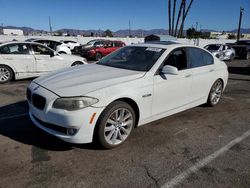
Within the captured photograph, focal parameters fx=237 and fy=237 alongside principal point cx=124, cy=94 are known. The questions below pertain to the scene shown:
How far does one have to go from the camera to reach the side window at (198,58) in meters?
4.71

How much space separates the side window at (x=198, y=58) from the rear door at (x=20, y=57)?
575 centimetres

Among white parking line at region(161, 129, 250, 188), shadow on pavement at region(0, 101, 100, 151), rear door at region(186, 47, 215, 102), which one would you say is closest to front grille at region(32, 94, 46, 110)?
shadow on pavement at region(0, 101, 100, 151)

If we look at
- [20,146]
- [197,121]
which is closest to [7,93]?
[20,146]

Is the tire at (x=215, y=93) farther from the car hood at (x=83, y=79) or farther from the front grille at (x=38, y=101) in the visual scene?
the front grille at (x=38, y=101)

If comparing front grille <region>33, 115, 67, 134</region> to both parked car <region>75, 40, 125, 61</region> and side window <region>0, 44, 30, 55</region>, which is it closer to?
side window <region>0, 44, 30, 55</region>

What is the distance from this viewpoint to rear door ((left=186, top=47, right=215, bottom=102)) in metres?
4.70

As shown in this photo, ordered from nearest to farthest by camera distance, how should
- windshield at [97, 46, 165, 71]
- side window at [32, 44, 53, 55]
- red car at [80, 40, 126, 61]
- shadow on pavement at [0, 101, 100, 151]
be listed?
shadow on pavement at [0, 101, 100, 151]
windshield at [97, 46, 165, 71]
side window at [32, 44, 53, 55]
red car at [80, 40, 126, 61]

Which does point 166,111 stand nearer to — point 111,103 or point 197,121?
point 197,121

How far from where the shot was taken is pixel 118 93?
131 inches

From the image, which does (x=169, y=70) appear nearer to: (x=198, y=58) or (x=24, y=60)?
(x=198, y=58)

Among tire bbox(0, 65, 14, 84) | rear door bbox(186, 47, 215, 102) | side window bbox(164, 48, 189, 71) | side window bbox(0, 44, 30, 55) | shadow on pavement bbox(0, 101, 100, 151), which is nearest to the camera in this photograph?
shadow on pavement bbox(0, 101, 100, 151)

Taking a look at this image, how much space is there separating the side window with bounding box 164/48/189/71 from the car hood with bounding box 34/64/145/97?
0.76 m

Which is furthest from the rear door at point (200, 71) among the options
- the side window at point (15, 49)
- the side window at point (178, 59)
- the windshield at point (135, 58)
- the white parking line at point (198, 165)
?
the side window at point (15, 49)

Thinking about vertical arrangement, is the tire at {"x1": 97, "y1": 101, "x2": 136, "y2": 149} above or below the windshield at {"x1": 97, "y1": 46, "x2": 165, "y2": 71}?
below
